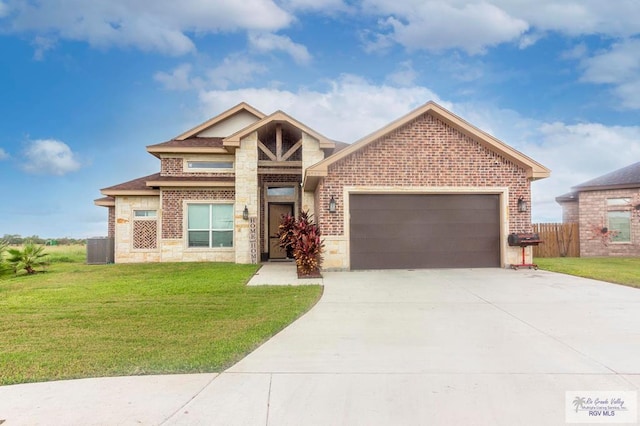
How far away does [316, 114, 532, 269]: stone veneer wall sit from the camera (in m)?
12.0

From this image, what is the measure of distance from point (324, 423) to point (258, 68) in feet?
53.8

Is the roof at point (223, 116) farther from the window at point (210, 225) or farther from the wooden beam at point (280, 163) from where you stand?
the window at point (210, 225)

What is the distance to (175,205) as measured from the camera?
51.8ft

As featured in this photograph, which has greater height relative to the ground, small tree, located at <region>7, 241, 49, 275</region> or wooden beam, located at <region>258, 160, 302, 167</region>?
wooden beam, located at <region>258, 160, 302, 167</region>

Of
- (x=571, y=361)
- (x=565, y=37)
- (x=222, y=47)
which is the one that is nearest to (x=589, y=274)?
(x=571, y=361)

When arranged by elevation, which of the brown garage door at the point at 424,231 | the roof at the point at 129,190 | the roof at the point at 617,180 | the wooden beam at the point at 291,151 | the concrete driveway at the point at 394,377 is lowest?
the concrete driveway at the point at 394,377

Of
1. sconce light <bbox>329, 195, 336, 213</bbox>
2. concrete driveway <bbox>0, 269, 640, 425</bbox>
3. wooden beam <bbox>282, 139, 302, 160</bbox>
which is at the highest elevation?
wooden beam <bbox>282, 139, 302, 160</bbox>

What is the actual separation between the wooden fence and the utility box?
20.6m

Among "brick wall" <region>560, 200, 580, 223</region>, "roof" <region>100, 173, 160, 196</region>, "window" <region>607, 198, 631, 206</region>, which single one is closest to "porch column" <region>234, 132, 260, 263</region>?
"roof" <region>100, 173, 160, 196</region>

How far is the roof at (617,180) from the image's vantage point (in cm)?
1792

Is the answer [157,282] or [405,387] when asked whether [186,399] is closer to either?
[405,387]

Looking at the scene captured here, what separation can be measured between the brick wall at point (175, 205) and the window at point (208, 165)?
3.99ft

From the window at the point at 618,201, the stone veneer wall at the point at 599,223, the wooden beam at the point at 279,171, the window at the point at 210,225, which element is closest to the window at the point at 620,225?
the stone veneer wall at the point at 599,223

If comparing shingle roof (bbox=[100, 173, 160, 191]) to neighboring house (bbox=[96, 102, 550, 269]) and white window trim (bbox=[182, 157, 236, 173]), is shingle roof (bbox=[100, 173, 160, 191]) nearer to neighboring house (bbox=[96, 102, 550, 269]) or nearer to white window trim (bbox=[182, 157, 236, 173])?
white window trim (bbox=[182, 157, 236, 173])
